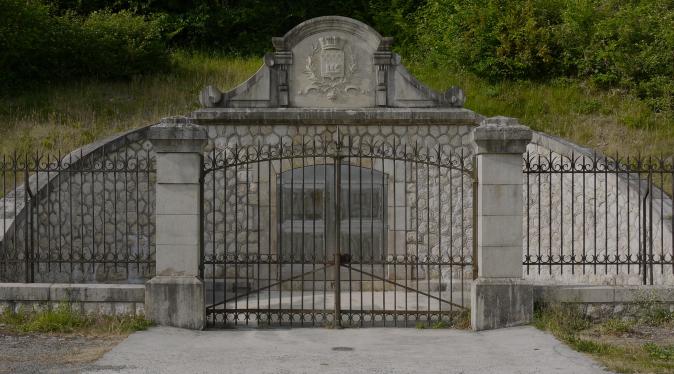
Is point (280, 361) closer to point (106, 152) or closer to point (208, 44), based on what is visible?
point (106, 152)

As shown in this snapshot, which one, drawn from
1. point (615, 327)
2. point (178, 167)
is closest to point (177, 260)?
point (178, 167)

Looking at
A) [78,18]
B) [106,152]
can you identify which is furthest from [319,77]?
[78,18]

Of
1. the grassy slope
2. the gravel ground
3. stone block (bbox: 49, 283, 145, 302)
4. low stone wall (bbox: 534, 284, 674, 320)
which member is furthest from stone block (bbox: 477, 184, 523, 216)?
the grassy slope

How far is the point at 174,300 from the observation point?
9758mm

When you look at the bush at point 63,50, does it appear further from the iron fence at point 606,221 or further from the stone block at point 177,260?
the stone block at point 177,260

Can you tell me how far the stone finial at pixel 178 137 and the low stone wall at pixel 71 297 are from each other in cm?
165

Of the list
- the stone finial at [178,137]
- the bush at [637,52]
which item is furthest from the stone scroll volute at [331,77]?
the bush at [637,52]

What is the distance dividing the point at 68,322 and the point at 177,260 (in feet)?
4.47

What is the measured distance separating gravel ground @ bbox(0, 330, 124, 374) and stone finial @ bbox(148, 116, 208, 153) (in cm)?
220

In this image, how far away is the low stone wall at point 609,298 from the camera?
32.2 ft

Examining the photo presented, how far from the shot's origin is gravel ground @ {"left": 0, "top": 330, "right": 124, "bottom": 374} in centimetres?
769

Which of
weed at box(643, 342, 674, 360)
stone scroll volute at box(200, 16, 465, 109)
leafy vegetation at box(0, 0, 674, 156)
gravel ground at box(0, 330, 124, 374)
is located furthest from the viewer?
leafy vegetation at box(0, 0, 674, 156)

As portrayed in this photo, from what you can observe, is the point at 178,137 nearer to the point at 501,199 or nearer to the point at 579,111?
the point at 501,199

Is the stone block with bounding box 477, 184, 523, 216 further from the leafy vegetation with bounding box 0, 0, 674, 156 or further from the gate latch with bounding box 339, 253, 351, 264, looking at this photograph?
the leafy vegetation with bounding box 0, 0, 674, 156
